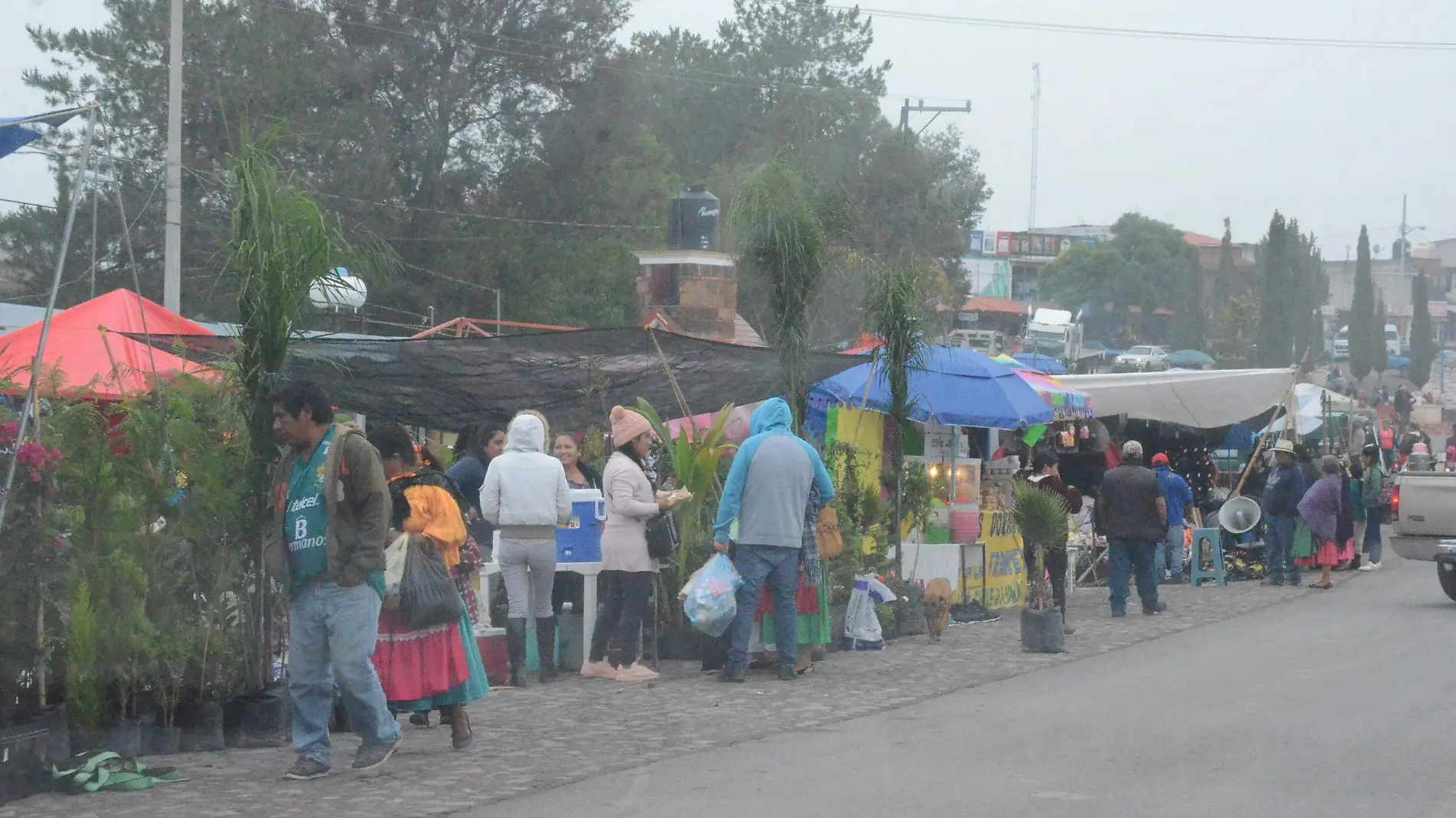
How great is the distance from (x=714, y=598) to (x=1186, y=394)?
12.5m

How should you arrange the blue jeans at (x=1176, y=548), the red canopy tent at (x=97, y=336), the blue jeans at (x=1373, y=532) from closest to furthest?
1. the red canopy tent at (x=97, y=336)
2. the blue jeans at (x=1176, y=548)
3. the blue jeans at (x=1373, y=532)

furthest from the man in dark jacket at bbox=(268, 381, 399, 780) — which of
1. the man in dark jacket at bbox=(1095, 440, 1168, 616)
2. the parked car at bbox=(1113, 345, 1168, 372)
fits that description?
the parked car at bbox=(1113, 345, 1168, 372)

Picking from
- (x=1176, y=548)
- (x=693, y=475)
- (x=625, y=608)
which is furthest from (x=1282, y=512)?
(x=625, y=608)

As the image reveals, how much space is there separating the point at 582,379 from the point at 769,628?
310 cm

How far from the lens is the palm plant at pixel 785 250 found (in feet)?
43.0

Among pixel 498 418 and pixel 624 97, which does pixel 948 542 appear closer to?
pixel 498 418

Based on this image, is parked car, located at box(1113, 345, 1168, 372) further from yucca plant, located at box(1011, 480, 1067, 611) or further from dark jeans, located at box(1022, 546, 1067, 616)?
yucca plant, located at box(1011, 480, 1067, 611)

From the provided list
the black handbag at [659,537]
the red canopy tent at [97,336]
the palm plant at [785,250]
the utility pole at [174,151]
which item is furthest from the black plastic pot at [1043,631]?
the utility pole at [174,151]

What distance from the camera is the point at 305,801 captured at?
6766 mm

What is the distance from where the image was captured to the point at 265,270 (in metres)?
7.94

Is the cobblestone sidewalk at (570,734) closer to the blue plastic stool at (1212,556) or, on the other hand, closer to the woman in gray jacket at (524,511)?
the woman in gray jacket at (524,511)

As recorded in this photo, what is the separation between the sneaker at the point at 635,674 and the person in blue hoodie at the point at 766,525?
532mm

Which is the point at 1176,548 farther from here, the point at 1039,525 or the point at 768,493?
the point at 768,493

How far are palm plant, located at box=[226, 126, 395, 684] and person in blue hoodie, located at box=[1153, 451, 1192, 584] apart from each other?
41.9ft
